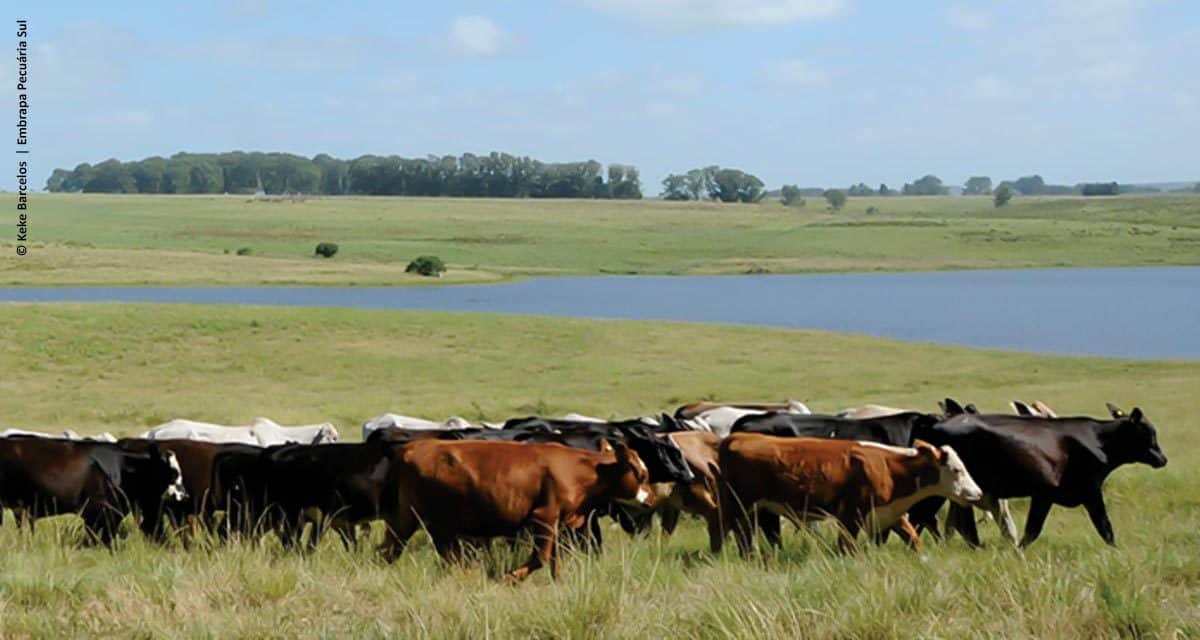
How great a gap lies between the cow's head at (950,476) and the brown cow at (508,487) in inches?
76.2

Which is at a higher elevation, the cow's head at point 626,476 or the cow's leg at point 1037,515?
the cow's head at point 626,476

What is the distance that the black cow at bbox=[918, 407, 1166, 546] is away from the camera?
10.8 meters

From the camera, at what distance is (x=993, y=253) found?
105 meters

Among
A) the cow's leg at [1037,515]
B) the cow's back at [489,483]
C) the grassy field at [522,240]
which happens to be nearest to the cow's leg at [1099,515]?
the cow's leg at [1037,515]

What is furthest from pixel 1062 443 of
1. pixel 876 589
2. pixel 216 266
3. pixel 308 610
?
pixel 216 266

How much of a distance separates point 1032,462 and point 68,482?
7077 millimetres

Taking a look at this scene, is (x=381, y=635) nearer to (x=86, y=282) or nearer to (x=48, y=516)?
(x=48, y=516)

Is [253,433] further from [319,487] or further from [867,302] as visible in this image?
[867,302]

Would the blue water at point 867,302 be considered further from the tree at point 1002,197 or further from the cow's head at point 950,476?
the tree at point 1002,197

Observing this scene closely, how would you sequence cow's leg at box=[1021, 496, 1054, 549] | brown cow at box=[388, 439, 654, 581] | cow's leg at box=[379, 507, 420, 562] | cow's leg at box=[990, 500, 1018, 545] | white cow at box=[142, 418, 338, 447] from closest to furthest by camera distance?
brown cow at box=[388, 439, 654, 581], cow's leg at box=[379, 507, 420, 562], cow's leg at box=[1021, 496, 1054, 549], cow's leg at box=[990, 500, 1018, 545], white cow at box=[142, 418, 338, 447]

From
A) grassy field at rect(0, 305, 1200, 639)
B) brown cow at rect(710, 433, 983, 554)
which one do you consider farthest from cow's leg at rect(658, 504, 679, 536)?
brown cow at rect(710, 433, 983, 554)

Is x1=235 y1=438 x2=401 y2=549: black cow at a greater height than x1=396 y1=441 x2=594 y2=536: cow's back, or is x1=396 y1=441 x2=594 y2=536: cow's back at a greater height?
x1=396 y1=441 x2=594 y2=536: cow's back

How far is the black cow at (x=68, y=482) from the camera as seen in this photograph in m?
10.4

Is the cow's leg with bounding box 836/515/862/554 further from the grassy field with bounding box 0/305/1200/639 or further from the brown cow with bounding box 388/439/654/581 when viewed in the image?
the brown cow with bounding box 388/439/654/581
